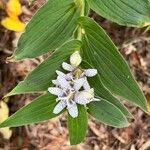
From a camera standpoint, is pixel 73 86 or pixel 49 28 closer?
pixel 73 86

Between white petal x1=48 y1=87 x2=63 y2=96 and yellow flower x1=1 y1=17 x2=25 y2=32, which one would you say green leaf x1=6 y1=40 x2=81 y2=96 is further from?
yellow flower x1=1 y1=17 x2=25 y2=32

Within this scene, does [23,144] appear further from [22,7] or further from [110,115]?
[110,115]

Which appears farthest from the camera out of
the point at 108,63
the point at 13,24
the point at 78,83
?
the point at 13,24

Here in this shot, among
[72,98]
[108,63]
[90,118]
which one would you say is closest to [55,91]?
[72,98]

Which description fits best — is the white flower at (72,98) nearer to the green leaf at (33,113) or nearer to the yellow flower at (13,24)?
the green leaf at (33,113)

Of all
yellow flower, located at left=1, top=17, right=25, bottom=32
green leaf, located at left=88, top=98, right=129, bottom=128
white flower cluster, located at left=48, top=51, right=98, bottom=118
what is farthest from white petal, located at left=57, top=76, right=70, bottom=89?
yellow flower, located at left=1, top=17, right=25, bottom=32

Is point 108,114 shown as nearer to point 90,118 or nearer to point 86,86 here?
point 86,86

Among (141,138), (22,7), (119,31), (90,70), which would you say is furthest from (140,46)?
(90,70)
